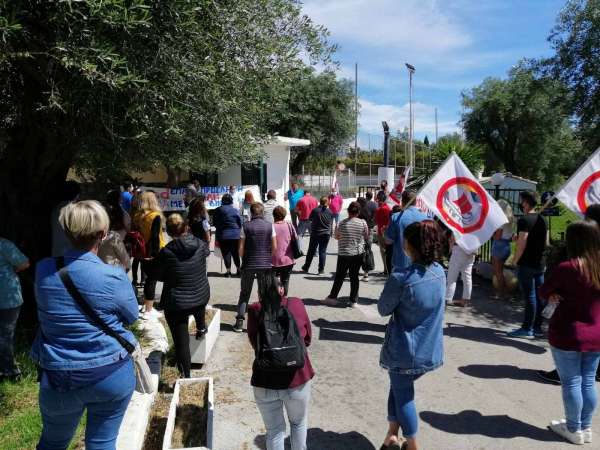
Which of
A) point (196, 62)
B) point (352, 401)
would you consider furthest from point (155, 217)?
point (352, 401)

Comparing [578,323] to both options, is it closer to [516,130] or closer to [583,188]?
[583,188]

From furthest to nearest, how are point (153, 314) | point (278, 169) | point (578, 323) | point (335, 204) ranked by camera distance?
point (278, 169) → point (335, 204) → point (153, 314) → point (578, 323)

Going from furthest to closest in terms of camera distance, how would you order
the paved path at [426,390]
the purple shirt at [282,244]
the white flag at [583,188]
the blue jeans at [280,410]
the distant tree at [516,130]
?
the distant tree at [516,130], the purple shirt at [282,244], the white flag at [583,188], the paved path at [426,390], the blue jeans at [280,410]

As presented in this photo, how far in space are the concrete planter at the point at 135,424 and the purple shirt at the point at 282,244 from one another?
3041mm

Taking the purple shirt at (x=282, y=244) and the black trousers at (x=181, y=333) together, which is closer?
Result: the black trousers at (x=181, y=333)

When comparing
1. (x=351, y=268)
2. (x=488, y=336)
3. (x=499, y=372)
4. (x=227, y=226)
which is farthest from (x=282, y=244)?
(x=499, y=372)

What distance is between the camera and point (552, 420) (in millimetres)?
4301

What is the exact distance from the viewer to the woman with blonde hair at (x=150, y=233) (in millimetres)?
6465

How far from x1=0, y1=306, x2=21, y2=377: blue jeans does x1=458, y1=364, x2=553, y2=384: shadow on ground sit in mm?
4518

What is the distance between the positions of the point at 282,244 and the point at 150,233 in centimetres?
180

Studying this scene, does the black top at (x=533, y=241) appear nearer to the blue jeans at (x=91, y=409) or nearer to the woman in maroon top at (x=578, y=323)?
the woman in maroon top at (x=578, y=323)

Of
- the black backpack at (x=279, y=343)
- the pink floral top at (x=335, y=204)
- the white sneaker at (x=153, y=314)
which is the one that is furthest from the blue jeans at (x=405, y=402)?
the pink floral top at (x=335, y=204)

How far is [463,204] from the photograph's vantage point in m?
6.27

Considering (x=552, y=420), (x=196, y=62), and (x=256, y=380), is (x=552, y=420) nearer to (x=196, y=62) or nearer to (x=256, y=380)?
(x=256, y=380)
